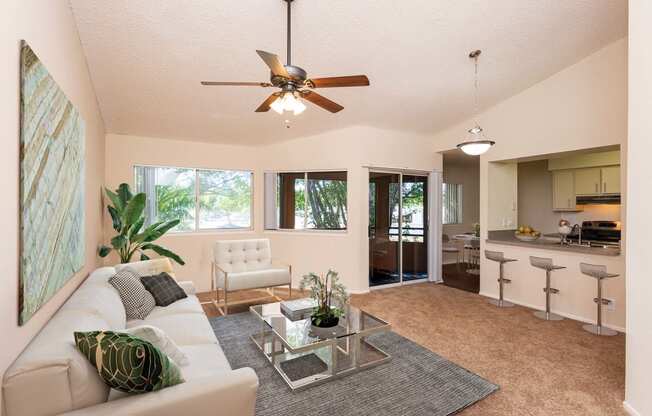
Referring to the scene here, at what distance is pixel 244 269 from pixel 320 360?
221 centimetres

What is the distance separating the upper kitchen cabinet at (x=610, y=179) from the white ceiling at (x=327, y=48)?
2.40m

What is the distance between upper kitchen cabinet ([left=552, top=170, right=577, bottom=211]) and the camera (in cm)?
571

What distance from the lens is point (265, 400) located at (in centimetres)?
221

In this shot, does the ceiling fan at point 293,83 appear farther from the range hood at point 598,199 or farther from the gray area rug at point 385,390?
the range hood at point 598,199

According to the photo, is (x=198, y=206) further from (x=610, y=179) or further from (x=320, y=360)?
(x=610, y=179)

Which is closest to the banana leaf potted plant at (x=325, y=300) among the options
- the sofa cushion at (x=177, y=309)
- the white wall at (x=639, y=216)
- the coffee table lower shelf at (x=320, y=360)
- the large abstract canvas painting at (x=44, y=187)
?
the coffee table lower shelf at (x=320, y=360)

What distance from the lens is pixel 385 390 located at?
233 cm

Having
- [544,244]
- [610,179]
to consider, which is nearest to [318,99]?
[544,244]

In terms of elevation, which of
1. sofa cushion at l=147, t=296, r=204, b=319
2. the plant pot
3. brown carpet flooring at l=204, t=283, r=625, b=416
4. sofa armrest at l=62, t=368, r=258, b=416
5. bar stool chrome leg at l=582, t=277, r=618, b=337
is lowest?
brown carpet flooring at l=204, t=283, r=625, b=416

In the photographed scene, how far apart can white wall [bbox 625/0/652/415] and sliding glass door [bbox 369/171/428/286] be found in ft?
11.0

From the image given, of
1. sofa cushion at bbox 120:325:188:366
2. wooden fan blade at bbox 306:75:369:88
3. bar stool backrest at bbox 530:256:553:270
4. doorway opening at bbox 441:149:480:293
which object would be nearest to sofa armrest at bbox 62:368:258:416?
sofa cushion at bbox 120:325:188:366

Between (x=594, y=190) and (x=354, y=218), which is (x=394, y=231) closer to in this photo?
(x=354, y=218)

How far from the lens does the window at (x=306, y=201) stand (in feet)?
17.1

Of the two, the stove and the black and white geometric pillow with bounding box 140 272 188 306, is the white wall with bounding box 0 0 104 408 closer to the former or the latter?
the black and white geometric pillow with bounding box 140 272 188 306
